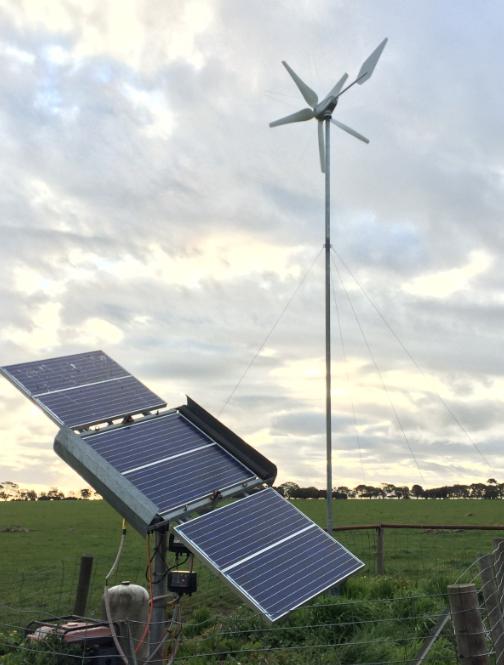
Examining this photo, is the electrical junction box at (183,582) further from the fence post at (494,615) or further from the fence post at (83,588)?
the fence post at (83,588)

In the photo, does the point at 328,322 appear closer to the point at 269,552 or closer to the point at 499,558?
the point at 499,558

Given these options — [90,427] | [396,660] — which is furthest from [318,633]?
[90,427]

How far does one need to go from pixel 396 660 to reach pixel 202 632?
12.9 feet

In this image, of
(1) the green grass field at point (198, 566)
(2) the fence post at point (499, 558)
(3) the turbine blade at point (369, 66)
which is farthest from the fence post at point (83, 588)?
(3) the turbine blade at point (369, 66)

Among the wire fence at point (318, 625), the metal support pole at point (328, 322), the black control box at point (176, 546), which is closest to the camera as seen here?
the black control box at point (176, 546)

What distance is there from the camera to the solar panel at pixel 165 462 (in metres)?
8.78

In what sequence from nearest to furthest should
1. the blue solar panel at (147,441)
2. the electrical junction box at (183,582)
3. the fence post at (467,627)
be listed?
1. the fence post at (467,627)
2. the electrical junction box at (183,582)
3. the blue solar panel at (147,441)

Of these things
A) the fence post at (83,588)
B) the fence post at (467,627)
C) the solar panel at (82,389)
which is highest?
the solar panel at (82,389)

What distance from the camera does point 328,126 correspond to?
18.4 m

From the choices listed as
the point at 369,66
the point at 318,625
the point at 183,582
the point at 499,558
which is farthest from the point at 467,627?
the point at 369,66

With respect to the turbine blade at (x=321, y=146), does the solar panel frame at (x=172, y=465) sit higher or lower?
lower

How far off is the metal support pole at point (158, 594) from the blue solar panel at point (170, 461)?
0.43 metres

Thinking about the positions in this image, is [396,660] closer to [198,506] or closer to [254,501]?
[254,501]

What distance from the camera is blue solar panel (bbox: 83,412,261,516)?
8.90m
